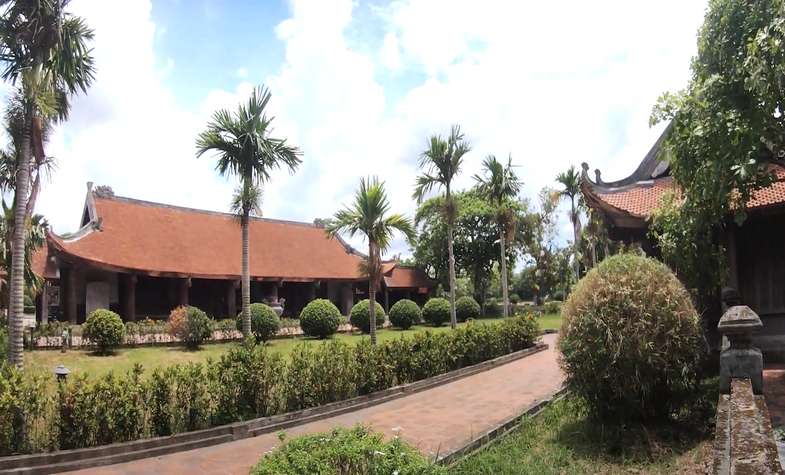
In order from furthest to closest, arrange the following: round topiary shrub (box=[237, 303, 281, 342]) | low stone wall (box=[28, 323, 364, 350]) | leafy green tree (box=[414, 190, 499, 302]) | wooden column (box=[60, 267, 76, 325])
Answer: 1. leafy green tree (box=[414, 190, 499, 302])
2. wooden column (box=[60, 267, 76, 325])
3. round topiary shrub (box=[237, 303, 281, 342])
4. low stone wall (box=[28, 323, 364, 350])

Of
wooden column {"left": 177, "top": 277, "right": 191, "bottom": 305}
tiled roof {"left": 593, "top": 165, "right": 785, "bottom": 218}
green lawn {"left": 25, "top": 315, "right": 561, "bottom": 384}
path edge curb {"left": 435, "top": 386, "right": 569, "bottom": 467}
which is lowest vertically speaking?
path edge curb {"left": 435, "top": 386, "right": 569, "bottom": 467}

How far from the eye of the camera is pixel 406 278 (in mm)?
37406

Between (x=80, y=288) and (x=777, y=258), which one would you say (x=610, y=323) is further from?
(x=80, y=288)

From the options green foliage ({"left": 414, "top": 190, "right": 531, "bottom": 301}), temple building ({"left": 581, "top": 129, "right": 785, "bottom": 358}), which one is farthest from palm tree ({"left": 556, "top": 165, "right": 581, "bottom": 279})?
temple building ({"left": 581, "top": 129, "right": 785, "bottom": 358})

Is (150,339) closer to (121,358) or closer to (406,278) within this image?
(121,358)

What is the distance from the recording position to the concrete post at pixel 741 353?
5.86 metres

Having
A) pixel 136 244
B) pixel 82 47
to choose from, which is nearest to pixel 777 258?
pixel 82 47

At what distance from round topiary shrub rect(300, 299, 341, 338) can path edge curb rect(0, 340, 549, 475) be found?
389 inches

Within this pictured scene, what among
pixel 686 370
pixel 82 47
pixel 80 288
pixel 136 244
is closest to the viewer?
pixel 686 370

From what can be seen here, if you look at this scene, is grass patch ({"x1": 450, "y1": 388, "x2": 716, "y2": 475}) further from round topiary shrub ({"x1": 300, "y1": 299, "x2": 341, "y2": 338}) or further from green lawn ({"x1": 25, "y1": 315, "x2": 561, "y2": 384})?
round topiary shrub ({"x1": 300, "y1": 299, "x2": 341, "y2": 338})

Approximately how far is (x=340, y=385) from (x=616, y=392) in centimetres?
516

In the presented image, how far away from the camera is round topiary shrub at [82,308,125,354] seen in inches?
619

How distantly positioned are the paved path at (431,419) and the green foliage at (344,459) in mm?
2711

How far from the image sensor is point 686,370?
22.8 feet
